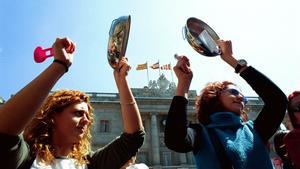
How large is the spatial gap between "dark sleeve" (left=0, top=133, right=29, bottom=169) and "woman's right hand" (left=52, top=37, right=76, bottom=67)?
0.41 meters

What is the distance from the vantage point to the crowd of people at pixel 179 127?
199cm

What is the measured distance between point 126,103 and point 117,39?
1.95ft

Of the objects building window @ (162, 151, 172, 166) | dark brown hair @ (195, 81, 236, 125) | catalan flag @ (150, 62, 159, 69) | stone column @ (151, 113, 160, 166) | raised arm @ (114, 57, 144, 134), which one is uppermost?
raised arm @ (114, 57, 144, 134)

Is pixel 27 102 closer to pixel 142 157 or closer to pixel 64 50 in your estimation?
A: pixel 64 50

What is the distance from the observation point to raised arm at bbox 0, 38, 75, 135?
1.22 metres

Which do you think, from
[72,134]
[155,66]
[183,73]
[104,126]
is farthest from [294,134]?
[155,66]

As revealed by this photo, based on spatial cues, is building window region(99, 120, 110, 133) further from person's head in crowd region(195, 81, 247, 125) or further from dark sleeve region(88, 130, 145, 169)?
dark sleeve region(88, 130, 145, 169)

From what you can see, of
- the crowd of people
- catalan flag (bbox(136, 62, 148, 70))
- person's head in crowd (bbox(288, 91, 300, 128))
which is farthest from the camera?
catalan flag (bbox(136, 62, 148, 70))

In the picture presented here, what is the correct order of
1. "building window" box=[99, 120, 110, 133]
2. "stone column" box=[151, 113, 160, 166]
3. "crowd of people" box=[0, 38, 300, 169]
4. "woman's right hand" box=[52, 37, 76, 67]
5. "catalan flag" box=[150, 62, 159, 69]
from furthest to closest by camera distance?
1. "catalan flag" box=[150, 62, 159, 69]
2. "building window" box=[99, 120, 110, 133]
3. "stone column" box=[151, 113, 160, 166]
4. "crowd of people" box=[0, 38, 300, 169]
5. "woman's right hand" box=[52, 37, 76, 67]

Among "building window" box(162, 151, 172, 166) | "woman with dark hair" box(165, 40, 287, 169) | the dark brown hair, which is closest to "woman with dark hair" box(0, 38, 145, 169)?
"woman with dark hair" box(165, 40, 287, 169)

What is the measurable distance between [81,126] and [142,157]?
27.7 meters

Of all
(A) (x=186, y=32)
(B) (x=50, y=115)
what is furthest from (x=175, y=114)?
(A) (x=186, y=32)

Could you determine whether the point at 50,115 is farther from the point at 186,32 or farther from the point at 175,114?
the point at 186,32

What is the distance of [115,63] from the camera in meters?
2.40
